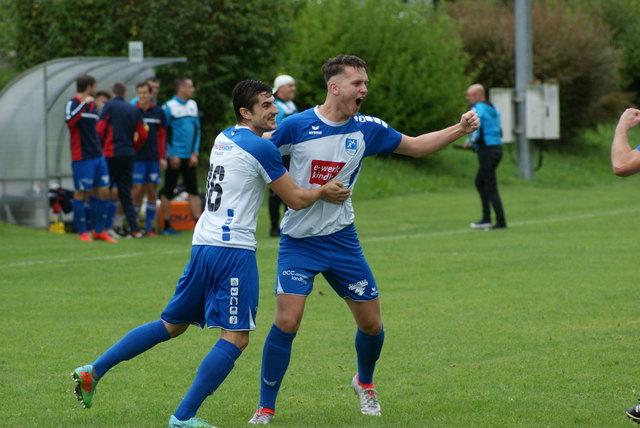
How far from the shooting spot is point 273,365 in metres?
6.23

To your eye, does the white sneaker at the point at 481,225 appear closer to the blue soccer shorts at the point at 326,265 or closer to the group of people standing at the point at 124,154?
the group of people standing at the point at 124,154

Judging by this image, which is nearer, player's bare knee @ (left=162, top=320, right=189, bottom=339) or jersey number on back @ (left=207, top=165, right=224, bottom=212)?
jersey number on back @ (left=207, top=165, right=224, bottom=212)

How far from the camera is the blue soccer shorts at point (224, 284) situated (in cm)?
584

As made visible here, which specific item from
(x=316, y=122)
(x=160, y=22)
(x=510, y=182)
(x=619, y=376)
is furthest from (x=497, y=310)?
(x=510, y=182)

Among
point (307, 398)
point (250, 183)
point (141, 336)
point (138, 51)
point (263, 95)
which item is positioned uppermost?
point (138, 51)

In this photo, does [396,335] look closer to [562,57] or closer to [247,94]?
[247,94]

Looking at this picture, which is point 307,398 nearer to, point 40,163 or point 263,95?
point 263,95

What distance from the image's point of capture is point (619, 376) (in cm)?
729

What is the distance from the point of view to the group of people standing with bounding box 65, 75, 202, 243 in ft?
52.5

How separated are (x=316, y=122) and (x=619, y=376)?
2801mm

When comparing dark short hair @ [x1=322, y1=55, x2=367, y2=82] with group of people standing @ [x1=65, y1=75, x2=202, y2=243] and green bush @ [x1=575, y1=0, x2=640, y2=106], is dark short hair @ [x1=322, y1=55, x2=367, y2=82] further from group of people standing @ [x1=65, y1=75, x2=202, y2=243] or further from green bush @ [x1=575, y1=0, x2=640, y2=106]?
green bush @ [x1=575, y1=0, x2=640, y2=106]

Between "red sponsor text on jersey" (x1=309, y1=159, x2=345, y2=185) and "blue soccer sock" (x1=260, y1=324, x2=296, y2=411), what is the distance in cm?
93

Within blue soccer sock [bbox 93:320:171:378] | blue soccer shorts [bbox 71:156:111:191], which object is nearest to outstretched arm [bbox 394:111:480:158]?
blue soccer sock [bbox 93:320:171:378]

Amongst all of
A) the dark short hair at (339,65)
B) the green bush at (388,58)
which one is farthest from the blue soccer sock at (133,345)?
the green bush at (388,58)
